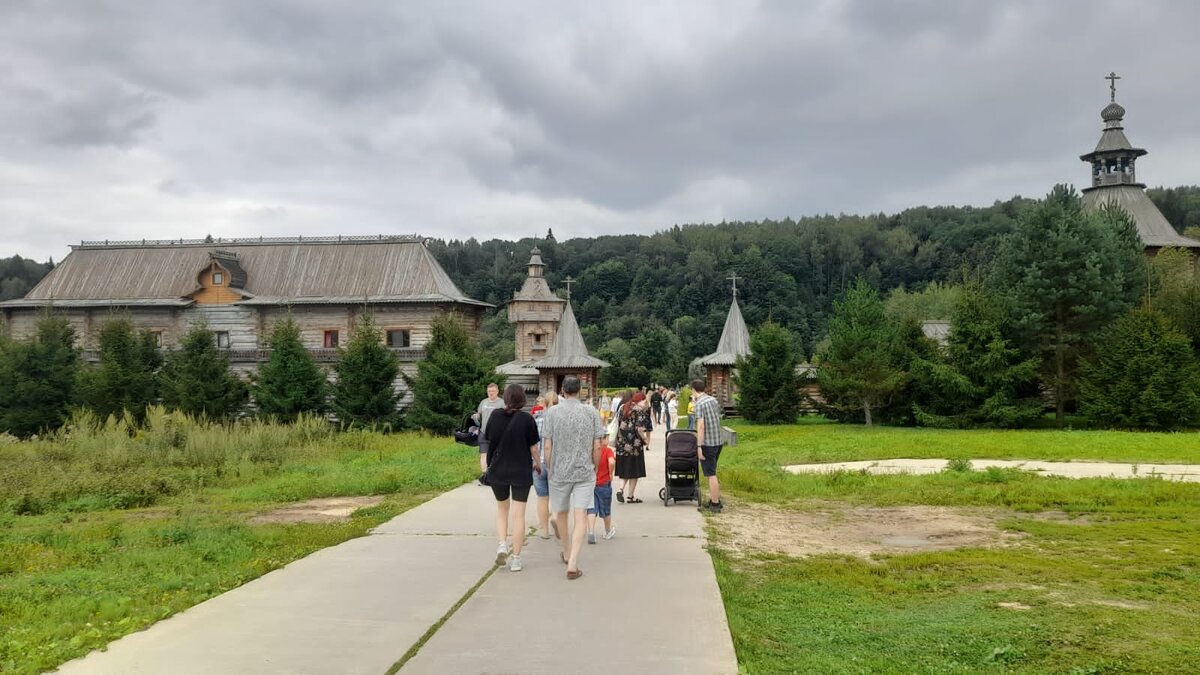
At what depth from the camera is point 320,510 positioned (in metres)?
13.4

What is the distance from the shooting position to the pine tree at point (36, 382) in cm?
3722

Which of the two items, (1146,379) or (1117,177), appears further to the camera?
(1117,177)

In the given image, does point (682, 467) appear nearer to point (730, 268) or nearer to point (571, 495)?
point (571, 495)

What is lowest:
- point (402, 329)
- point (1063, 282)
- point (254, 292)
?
point (402, 329)

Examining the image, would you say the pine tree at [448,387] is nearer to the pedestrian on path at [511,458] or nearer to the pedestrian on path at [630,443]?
the pedestrian on path at [630,443]

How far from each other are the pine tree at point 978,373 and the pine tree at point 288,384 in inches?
969

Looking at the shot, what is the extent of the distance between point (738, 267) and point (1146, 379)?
9000 centimetres

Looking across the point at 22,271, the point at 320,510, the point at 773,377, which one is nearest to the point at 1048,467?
the point at 320,510

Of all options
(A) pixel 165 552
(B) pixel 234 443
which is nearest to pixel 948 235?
(B) pixel 234 443

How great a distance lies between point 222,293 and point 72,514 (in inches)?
1514

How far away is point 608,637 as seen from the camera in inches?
243

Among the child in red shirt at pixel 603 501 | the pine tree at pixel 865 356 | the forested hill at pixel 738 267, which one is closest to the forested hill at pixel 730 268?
the forested hill at pixel 738 267

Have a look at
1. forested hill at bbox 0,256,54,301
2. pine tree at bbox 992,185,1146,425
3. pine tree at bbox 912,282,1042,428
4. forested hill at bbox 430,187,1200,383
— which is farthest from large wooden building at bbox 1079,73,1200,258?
forested hill at bbox 0,256,54,301

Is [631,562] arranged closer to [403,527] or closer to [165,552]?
[403,527]
